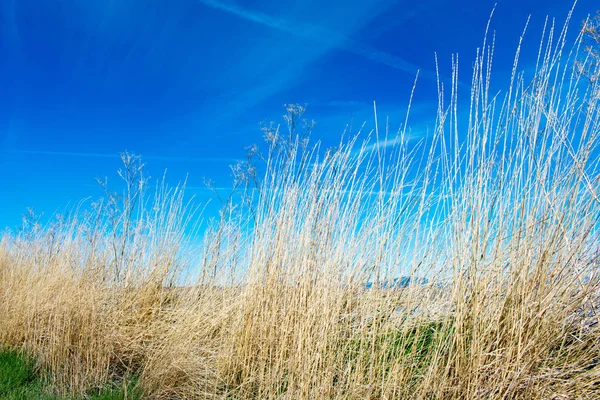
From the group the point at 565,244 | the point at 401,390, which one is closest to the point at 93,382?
the point at 401,390

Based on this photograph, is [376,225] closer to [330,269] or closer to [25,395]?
[330,269]

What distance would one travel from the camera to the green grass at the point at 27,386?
8.67ft

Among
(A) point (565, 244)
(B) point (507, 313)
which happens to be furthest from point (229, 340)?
(A) point (565, 244)

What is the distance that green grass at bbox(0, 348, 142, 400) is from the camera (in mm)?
2642

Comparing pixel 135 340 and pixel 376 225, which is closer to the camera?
pixel 376 225

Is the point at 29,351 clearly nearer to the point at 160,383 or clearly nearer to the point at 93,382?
the point at 93,382

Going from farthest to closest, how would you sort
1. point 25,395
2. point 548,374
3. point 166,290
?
point 166,290, point 25,395, point 548,374

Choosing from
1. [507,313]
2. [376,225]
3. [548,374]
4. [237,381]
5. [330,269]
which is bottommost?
[237,381]

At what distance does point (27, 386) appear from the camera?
2.98 m

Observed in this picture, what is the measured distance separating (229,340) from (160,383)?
1.57 ft

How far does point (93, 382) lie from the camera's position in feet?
9.51

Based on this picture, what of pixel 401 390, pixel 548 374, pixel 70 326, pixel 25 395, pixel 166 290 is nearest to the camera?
pixel 548 374

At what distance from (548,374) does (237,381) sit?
163 cm

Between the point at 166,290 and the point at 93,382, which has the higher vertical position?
the point at 166,290
